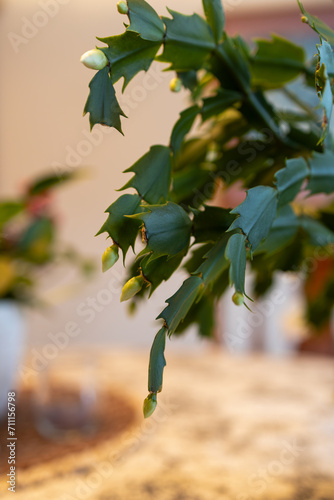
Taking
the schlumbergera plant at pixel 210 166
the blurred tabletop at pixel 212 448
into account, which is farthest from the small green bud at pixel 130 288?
the blurred tabletop at pixel 212 448

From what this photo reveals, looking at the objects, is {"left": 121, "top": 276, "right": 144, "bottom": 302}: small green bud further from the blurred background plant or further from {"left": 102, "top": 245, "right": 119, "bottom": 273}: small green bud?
the blurred background plant

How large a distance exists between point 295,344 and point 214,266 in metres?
2.05

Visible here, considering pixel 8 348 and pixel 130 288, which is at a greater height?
pixel 130 288

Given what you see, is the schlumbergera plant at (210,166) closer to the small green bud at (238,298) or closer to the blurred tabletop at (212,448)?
the small green bud at (238,298)

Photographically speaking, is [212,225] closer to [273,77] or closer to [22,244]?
[273,77]

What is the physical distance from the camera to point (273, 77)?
0.42m

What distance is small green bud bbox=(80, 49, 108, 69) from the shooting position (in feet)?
0.84

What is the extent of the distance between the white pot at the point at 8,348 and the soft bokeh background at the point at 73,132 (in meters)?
1.78

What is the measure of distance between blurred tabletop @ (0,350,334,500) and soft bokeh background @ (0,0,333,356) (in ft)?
5.20

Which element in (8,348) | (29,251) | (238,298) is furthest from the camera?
(29,251)

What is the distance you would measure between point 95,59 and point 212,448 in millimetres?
474

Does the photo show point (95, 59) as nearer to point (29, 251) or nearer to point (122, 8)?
point (122, 8)

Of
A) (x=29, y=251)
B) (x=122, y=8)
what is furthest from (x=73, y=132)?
(x=122, y=8)

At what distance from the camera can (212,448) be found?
59 cm
